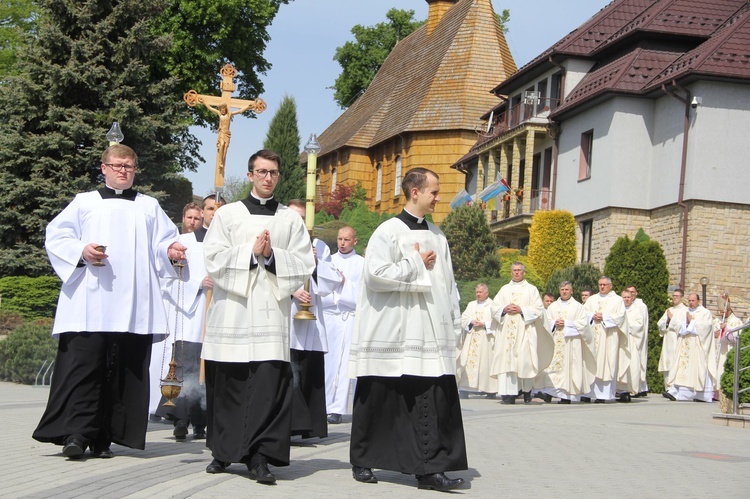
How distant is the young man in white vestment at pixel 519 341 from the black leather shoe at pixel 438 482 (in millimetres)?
11234

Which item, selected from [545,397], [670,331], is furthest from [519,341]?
[670,331]

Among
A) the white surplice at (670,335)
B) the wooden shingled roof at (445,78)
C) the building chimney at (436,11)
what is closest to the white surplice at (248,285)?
the white surplice at (670,335)

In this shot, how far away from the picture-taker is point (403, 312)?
8.48 m

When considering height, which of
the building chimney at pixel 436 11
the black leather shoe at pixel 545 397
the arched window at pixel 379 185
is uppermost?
the building chimney at pixel 436 11

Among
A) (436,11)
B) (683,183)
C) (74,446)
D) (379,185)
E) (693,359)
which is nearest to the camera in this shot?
(74,446)

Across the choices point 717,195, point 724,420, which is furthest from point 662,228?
point 724,420

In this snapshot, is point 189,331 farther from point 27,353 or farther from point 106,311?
point 27,353

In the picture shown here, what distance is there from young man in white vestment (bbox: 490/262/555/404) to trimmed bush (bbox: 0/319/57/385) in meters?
7.31

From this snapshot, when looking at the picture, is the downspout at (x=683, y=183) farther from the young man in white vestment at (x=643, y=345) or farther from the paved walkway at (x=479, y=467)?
the paved walkway at (x=479, y=467)

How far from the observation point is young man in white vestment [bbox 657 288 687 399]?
24281 millimetres

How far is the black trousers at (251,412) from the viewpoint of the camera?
795 centimetres

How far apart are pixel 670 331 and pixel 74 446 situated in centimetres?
1812

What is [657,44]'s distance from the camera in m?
36.9

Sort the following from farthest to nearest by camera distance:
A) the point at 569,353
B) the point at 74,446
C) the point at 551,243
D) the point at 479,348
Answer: the point at 551,243 < the point at 479,348 < the point at 569,353 < the point at 74,446
